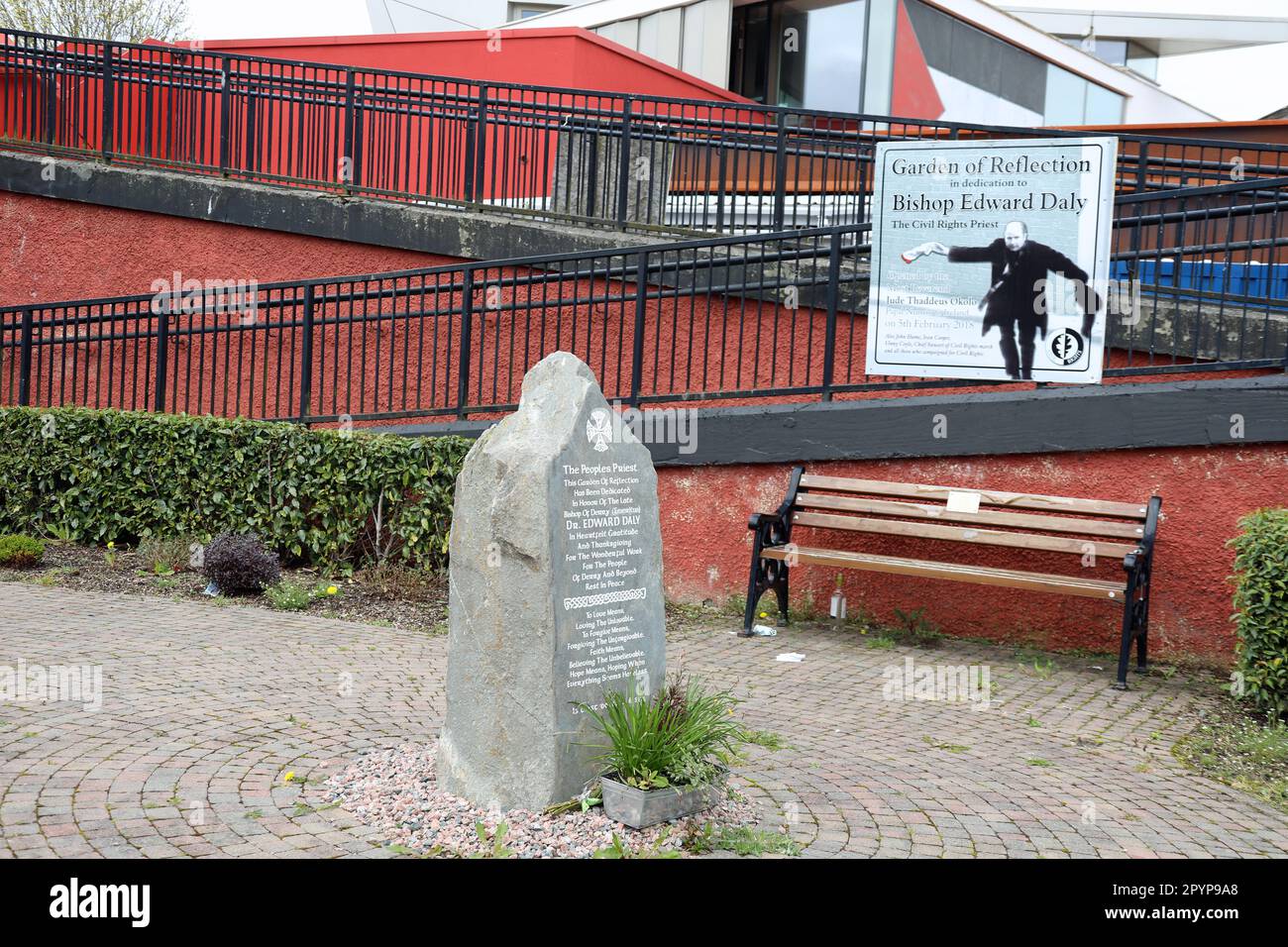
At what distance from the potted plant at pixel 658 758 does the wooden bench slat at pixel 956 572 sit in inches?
137

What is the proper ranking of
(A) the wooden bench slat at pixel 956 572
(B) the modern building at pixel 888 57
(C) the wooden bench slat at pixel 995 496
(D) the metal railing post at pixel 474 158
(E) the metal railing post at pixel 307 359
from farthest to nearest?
(B) the modern building at pixel 888 57 < (D) the metal railing post at pixel 474 158 < (E) the metal railing post at pixel 307 359 < (C) the wooden bench slat at pixel 995 496 < (A) the wooden bench slat at pixel 956 572

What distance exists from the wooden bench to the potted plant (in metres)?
3.55

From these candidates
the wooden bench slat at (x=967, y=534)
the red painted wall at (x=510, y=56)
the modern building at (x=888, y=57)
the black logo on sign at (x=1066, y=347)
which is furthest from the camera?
the modern building at (x=888, y=57)

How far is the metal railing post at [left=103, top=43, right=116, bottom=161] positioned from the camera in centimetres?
1458

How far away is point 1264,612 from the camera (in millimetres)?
6719

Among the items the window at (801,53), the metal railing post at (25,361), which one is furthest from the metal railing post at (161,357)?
the window at (801,53)

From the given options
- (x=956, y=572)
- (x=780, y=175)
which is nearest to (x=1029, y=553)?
(x=956, y=572)

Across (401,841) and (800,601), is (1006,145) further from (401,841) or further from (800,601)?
(401,841)

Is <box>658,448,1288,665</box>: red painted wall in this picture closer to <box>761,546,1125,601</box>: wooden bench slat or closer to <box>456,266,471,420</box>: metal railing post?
<box>761,546,1125,601</box>: wooden bench slat

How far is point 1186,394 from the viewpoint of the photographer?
26.5 feet

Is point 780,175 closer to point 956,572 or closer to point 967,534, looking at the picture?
point 967,534

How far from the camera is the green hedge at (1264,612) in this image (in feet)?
21.8

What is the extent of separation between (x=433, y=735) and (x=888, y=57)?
16265 millimetres

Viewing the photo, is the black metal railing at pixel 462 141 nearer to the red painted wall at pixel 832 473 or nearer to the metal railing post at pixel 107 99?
the metal railing post at pixel 107 99
